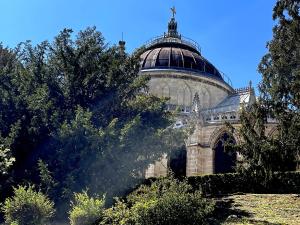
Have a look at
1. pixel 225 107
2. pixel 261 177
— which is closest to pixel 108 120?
pixel 261 177

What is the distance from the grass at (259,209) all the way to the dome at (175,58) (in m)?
26.5

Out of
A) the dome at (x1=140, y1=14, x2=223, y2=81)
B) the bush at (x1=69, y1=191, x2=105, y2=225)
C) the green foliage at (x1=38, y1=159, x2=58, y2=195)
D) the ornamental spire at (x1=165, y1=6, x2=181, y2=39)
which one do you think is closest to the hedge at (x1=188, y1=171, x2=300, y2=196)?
the green foliage at (x1=38, y1=159, x2=58, y2=195)

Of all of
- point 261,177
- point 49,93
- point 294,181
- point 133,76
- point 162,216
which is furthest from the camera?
point 133,76

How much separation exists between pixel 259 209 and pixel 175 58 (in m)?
31.1

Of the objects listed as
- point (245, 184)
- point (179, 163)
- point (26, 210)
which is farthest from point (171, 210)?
point (179, 163)

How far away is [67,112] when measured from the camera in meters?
23.1

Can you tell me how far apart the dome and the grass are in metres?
26.5

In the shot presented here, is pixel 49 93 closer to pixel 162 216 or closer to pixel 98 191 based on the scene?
pixel 98 191

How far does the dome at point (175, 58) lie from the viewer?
46594mm

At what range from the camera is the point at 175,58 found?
46969mm

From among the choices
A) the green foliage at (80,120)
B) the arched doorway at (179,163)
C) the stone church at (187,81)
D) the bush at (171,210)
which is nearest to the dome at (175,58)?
the stone church at (187,81)

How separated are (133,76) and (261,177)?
918 centimetres

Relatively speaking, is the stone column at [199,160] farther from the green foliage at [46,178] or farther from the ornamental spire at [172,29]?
the ornamental spire at [172,29]

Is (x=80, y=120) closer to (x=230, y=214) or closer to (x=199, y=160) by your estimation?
(x=230, y=214)
